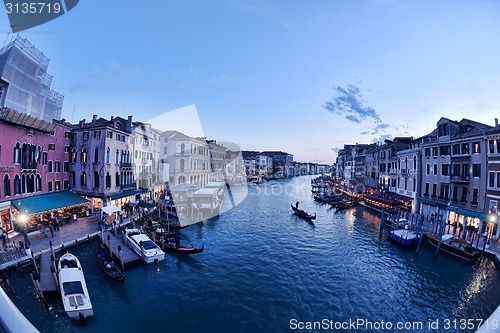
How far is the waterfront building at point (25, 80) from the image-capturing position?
22250 mm

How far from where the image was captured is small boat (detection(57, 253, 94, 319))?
1270 cm

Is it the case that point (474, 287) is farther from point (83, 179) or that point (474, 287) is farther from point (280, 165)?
point (280, 165)

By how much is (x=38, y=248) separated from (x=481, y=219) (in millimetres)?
37901

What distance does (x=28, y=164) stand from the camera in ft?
Answer: 78.5

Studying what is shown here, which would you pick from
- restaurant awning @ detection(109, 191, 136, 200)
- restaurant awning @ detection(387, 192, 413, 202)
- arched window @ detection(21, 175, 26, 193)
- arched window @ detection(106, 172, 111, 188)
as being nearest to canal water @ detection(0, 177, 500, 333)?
arched window @ detection(21, 175, 26, 193)

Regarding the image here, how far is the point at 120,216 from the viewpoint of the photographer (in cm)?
2883

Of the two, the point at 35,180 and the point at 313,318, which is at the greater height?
the point at 35,180

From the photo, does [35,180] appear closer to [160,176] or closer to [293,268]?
[160,176]

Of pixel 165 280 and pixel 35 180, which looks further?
pixel 35 180

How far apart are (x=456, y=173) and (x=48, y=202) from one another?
42.1 m

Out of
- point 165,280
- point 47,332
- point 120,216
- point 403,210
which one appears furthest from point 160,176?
point 403,210

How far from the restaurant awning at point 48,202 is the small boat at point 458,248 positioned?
35929 millimetres

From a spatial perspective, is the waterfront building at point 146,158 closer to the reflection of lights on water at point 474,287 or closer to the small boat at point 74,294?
the small boat at point 74,294

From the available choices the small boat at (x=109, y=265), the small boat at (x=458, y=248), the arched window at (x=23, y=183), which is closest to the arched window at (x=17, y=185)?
the arched window at (x=23, y=183)
